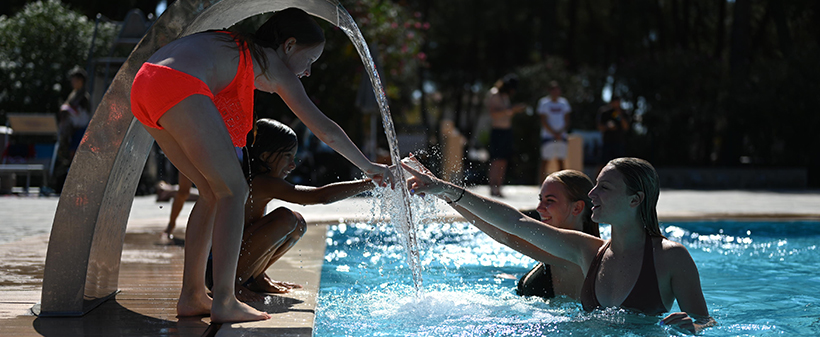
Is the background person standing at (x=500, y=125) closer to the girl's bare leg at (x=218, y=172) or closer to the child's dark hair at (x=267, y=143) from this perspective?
the child's dark hair at (x=267, y=143)

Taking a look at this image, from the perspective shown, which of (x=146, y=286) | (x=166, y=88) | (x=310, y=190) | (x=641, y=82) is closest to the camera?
(x=166, y=88)

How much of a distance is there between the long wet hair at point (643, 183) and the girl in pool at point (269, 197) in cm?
114

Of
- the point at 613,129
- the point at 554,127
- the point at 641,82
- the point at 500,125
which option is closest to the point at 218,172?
the point at 500,125

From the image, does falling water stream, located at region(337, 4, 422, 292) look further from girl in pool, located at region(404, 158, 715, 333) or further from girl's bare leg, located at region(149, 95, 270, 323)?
girl's bare leg, located at region(149, 95, 270, 323)

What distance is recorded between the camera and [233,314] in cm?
273

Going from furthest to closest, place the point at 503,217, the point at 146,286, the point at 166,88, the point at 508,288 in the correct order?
the point at 508,288, the point at 146,286, the point at 503,217, the point at 166,88

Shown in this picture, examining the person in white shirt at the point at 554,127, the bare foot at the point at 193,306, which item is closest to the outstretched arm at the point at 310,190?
the bare foot at the point at 193,306

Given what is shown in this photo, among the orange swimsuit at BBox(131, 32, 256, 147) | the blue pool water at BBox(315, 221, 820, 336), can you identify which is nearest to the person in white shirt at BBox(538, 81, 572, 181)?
the blue pool water at BBox(315, 221, 820, 336)

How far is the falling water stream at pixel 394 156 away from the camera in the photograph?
3258mm

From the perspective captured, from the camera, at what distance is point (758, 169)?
51.1 ft

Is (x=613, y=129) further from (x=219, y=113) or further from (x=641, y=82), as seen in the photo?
(x=219, y=113)

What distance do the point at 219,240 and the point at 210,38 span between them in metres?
0.77

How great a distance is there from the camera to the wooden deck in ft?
8.55

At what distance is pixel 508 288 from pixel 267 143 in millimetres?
1669
